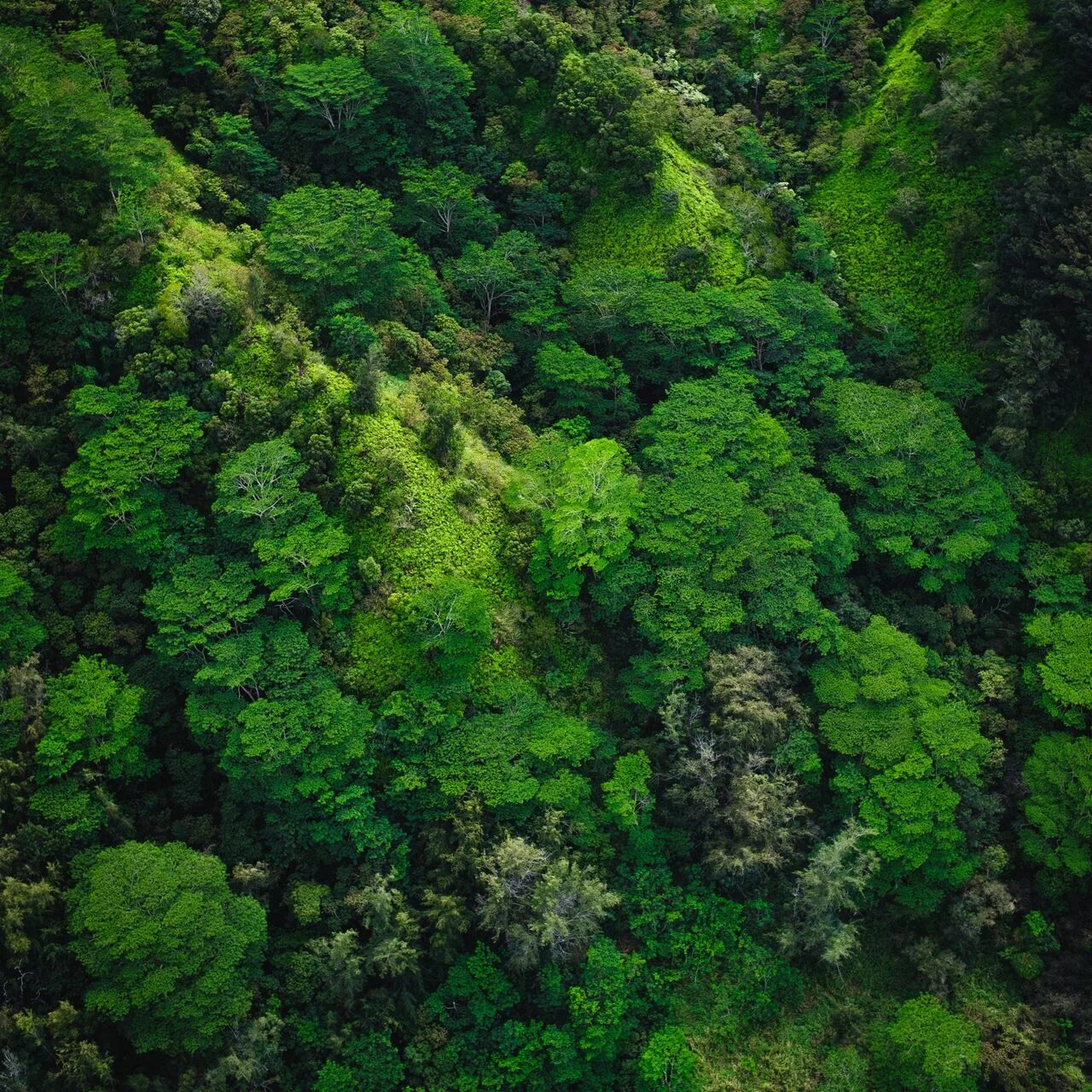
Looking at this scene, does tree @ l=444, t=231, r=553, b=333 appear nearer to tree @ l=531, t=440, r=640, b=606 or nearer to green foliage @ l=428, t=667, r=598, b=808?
tree @ l=531, t=440, r=640, b=606

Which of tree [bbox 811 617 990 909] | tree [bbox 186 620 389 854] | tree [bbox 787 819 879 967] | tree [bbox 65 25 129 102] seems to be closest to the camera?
tree [bbox 186 620 389 854]

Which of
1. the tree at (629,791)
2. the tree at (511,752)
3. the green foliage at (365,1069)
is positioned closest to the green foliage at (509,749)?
the tree at (511,752)

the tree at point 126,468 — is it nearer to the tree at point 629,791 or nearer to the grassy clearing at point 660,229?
the tree at point 629,791

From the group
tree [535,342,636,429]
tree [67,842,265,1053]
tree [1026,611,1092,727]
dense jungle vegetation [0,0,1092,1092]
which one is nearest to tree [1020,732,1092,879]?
dense jungle vegetation [0,0,1092,1092]

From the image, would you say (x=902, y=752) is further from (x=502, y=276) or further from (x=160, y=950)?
(x=502, y=276)

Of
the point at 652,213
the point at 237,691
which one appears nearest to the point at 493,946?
the point at 237,691
